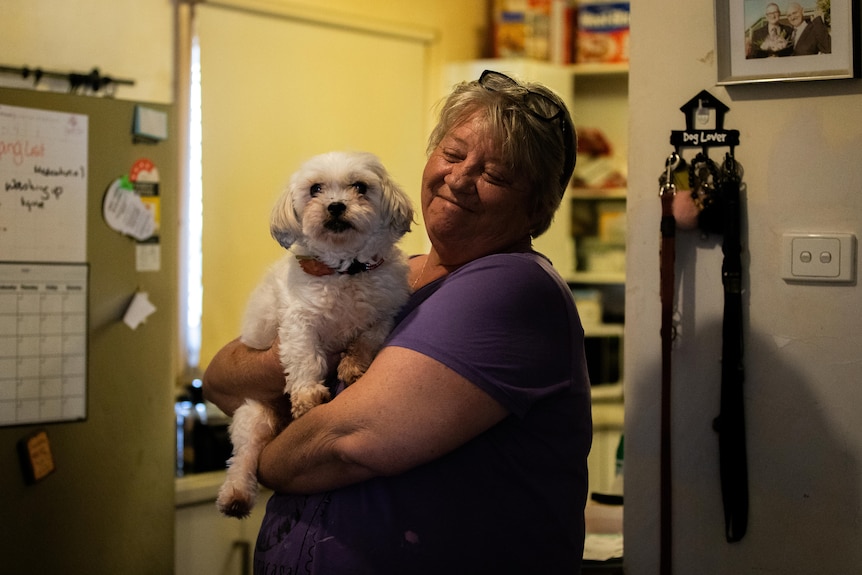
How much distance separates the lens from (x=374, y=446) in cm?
129

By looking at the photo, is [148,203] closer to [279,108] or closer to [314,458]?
[279,108]

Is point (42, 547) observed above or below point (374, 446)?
below

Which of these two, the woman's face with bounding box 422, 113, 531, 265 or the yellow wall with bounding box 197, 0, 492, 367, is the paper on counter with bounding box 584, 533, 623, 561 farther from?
the yellow wall with bounding box 197, 0, 492, 367

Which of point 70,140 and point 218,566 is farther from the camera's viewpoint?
point 218,566

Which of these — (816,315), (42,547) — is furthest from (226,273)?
(816,315)

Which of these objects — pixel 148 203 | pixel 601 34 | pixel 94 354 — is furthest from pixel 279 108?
pixel 601 34

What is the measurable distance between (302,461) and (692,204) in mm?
902

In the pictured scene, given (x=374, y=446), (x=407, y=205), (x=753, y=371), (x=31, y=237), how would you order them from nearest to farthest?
1. (x=374, y=446)
2. (x=407, y=205)
3. (x=753, y=371)
4. (x=31, y=237)

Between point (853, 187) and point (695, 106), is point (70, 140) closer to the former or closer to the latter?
point (695, 106)

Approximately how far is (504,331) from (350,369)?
325 millimetres

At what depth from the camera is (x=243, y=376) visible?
166cm

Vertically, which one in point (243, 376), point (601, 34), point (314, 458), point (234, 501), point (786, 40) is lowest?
point (234, 501)

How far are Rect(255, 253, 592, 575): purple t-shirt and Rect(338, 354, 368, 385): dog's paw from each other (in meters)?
0.16

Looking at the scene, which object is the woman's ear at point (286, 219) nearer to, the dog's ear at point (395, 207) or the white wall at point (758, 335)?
the dog's ear at point (395, 207)
